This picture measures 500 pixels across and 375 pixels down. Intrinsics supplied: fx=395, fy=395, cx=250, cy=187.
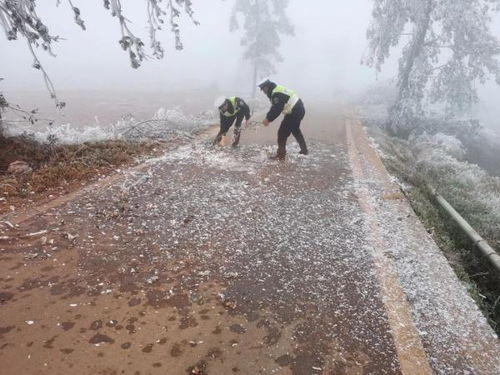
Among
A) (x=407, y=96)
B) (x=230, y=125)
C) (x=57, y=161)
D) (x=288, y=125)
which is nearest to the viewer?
(x=57, y=161)

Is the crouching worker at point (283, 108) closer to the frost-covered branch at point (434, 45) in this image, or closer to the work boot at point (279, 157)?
the work boot at point (279, 157)

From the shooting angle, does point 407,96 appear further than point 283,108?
Yes

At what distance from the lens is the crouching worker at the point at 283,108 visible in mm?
7172

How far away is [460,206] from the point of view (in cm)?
705

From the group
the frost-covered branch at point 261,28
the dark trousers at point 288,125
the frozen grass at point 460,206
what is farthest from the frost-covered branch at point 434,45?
the frost-covered branch at point 261,28

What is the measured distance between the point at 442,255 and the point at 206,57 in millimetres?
64252

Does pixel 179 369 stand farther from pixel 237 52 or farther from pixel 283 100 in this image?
pixel 237 52

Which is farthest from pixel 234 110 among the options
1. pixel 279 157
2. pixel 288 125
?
pixel 279 157

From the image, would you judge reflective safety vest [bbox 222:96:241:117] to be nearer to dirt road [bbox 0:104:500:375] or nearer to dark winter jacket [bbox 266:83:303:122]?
dark winter jacket [bbox 266:83:303:122]

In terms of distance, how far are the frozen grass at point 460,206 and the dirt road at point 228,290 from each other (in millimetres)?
459

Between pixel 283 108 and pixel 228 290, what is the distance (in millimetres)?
4729

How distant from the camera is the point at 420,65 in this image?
46.5 ft

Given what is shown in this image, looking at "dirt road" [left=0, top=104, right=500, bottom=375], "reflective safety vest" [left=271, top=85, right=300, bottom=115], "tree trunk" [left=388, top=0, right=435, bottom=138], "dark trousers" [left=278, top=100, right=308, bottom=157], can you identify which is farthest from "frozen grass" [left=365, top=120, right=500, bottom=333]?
"tree trunk" [left=388, top=0, right=435, bottom=138]

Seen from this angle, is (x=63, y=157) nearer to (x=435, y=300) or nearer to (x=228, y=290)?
(x=228, y=290)
